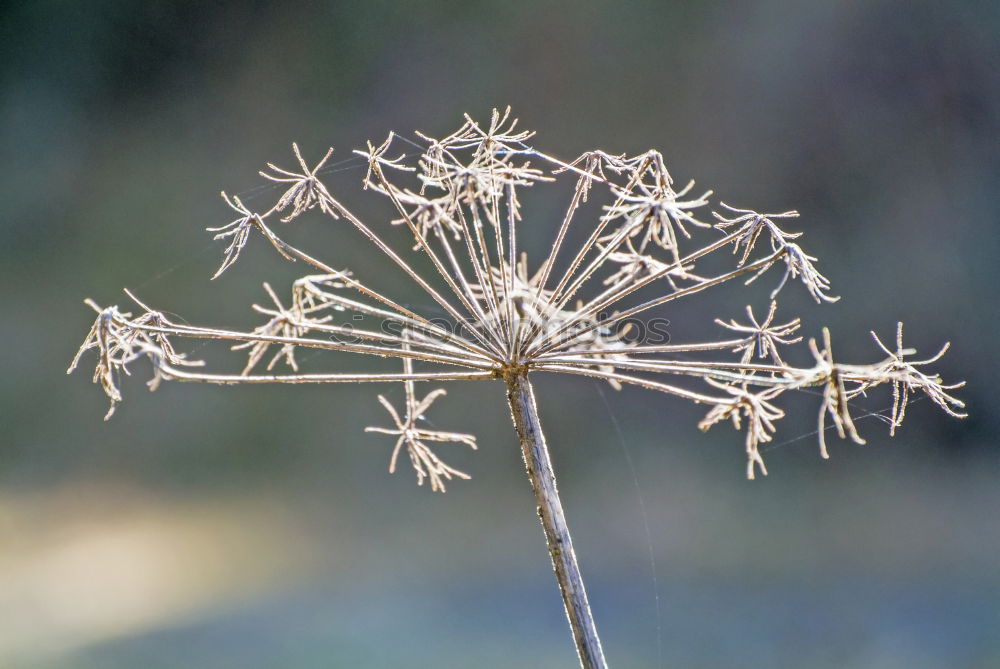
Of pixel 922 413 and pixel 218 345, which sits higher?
pixel 218 345

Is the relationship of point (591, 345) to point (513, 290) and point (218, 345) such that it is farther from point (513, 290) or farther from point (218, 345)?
point (218, 345)

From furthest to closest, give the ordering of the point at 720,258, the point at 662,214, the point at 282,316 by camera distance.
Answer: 1. the point at 720,258
2. the point at 282,316
3. the point at 662,214

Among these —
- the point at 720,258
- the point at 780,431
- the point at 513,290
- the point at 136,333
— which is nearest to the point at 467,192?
the point at 513,290

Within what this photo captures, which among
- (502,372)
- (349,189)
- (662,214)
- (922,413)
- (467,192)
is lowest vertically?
(502,372)

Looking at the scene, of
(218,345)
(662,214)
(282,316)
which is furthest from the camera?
(218,345)

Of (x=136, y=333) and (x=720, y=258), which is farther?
(x=720, y=258)

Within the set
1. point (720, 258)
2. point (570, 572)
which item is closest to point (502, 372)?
point (570, 572)

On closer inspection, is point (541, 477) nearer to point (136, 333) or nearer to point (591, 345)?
point (591, 345)
